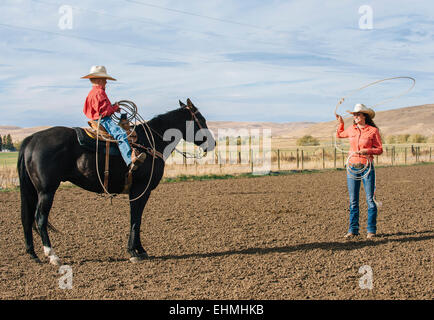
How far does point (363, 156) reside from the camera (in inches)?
273

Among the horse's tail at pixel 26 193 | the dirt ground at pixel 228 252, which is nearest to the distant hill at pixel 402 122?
the dirt ground at pixel 228 252

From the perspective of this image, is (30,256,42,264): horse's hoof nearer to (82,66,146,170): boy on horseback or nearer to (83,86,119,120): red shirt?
(82,66,146,170): boy on horseback

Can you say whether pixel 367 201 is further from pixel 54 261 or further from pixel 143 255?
pixel 54 261

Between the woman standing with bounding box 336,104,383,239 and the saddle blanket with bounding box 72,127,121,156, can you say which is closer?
the saddle blanket with bounding box 72,127,121,156

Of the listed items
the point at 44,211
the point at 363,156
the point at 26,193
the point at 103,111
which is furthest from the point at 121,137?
the point at 363,156

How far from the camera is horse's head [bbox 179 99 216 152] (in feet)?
20.4

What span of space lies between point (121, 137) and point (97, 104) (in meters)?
0.56

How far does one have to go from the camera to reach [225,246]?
6.61 meters

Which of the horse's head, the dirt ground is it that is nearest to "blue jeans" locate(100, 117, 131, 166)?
the horse's head

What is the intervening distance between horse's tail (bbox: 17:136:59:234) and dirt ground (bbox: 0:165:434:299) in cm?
63

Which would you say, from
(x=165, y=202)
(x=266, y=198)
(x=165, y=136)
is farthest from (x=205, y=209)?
(x=165, y=136)

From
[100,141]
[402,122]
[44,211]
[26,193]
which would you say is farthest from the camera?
[402,122]
